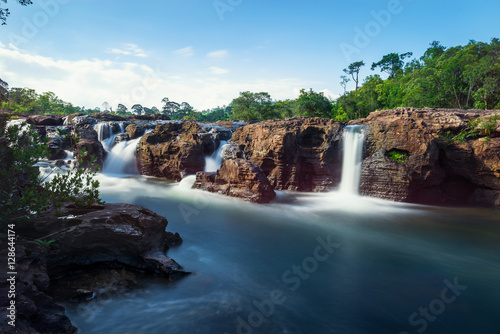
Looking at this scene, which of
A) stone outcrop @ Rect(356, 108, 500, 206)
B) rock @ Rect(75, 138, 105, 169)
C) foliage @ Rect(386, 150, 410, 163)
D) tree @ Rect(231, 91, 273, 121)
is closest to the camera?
stone outcrop @ Rect(356, 108, 500, 206)

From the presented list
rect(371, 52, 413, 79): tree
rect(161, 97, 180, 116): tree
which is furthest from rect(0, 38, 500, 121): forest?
rect(161, 97, 180, 116): tree

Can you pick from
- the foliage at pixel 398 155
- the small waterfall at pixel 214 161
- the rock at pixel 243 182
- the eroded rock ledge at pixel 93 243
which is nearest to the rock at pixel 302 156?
the rock at pixel 243 182

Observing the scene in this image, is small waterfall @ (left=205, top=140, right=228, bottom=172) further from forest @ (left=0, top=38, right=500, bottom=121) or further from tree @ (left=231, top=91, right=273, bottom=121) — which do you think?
tree @ (left=231, top=91, right=273, bottom=121)

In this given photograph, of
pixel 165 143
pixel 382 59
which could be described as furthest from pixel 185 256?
pixel 382 59

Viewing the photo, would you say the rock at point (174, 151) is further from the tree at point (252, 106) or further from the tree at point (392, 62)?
the tree at point (392, 62)

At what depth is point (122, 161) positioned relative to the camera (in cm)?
1869

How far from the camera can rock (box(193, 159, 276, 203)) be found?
11.9 meters

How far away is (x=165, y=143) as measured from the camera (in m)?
17.8

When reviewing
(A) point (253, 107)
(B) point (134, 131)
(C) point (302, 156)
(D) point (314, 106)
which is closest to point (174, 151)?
(B) point (134, 131)

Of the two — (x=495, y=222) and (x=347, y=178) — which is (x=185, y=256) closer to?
(x=347, y=178)

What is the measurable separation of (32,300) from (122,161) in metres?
16.5

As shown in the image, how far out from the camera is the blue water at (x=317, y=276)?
433 cm

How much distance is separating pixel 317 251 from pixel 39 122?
2787 centimetres

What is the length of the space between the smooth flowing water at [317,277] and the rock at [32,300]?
485mm
